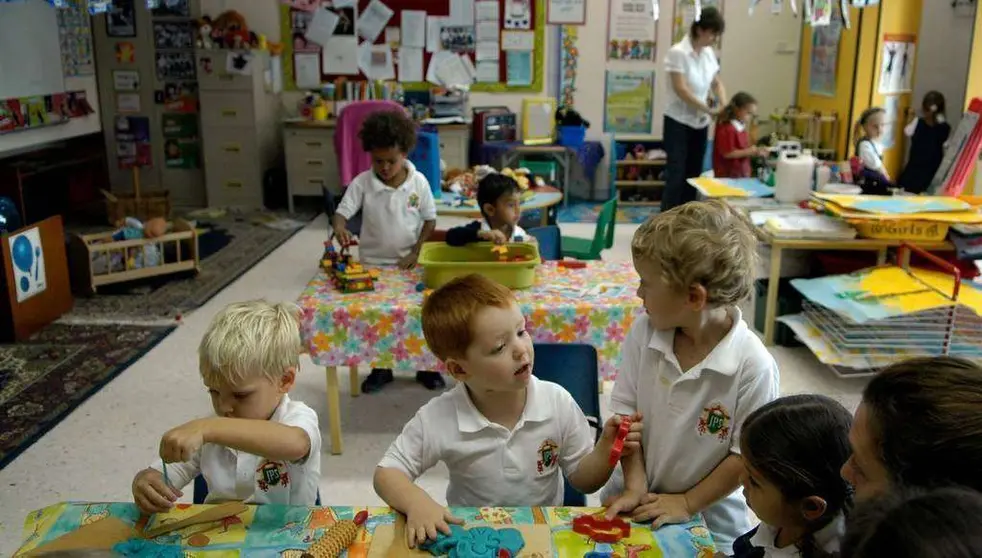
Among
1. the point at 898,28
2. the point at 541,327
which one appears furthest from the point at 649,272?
the point at 898,28

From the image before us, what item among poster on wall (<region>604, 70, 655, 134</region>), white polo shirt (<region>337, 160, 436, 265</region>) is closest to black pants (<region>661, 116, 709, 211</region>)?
poster on wall (<region>604, 70, 655, 134</region>)

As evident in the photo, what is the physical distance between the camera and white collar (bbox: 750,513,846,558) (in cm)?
112

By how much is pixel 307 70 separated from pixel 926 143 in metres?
5.01

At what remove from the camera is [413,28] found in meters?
7.21

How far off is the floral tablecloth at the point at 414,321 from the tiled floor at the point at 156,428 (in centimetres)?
43

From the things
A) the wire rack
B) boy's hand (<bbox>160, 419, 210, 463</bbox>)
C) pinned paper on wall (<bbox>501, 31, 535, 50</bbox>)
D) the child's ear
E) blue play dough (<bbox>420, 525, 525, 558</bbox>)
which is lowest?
the wire rack

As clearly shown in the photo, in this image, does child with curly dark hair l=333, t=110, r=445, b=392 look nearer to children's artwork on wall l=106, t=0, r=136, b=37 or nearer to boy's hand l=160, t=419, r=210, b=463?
boy's hand l=160, t=419, r=210, b=463

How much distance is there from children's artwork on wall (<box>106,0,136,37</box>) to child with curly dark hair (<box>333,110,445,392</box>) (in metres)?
4.78

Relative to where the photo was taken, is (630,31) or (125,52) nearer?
(125,52)

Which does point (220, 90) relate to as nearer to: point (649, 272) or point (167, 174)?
point (167, 174)

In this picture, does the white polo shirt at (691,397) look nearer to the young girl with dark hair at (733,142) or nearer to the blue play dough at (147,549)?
the blue play dough at (147,549)

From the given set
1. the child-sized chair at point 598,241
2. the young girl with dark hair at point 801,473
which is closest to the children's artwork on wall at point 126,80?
the child-sized chair at point 598,241

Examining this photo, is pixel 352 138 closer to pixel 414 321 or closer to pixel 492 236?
pixel 492 236

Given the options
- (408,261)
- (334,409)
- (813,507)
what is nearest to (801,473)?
(813,507)
